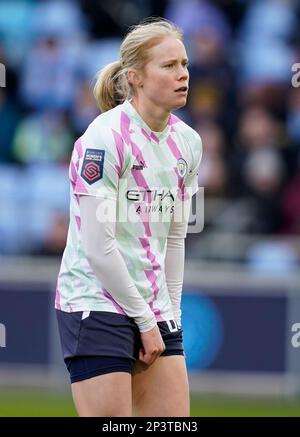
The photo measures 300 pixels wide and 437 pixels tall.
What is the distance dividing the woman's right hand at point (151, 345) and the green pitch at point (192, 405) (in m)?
4.40

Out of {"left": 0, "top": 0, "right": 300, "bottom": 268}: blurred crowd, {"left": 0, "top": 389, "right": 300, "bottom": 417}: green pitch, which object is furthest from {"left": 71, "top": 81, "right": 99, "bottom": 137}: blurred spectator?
{"left": 0, "top": 389, "right": 300, "bottom": 417}: green pitch

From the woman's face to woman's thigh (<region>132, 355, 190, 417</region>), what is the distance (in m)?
1.20

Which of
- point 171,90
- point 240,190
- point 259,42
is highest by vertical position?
point 259,42

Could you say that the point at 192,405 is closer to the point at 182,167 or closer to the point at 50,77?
the point at 50,77

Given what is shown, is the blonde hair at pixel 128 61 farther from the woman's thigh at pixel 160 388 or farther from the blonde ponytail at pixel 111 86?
the woman's thigh at pixel 160 388

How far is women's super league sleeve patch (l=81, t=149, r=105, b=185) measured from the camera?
17.0 ft

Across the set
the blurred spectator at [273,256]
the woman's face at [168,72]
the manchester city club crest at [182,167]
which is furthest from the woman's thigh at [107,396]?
the blurred spectator at [273,256]

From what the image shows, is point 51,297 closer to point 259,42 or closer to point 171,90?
point 259,42

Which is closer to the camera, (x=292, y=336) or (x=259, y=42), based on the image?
(x=292, y=336)

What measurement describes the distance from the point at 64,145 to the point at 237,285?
2761 mm

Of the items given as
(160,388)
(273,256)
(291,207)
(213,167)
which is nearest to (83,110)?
(213,167)

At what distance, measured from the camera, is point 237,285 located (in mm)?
11125

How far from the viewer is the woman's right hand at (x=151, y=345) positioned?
530cm
